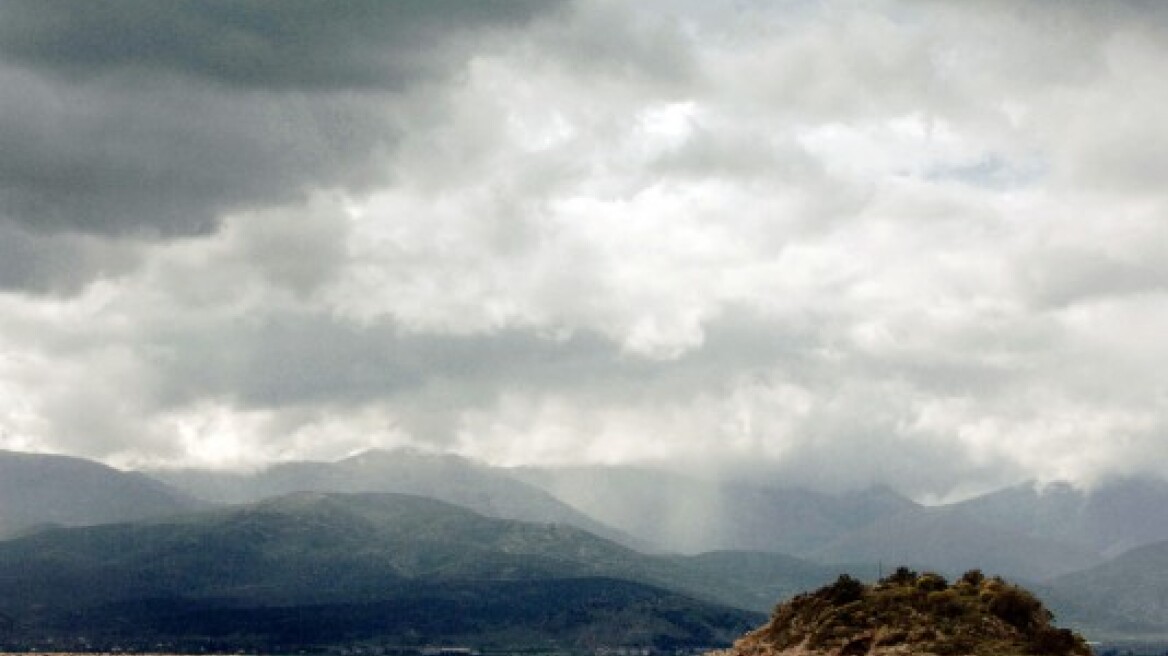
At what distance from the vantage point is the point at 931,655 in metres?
200

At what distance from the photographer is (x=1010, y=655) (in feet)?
654

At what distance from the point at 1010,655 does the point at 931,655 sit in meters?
Result: 11.4
